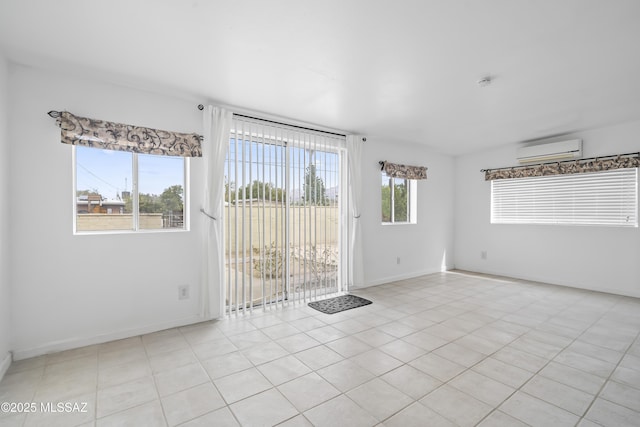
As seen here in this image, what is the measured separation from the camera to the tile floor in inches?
70.3

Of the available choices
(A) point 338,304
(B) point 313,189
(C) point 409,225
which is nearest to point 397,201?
(C) point 409,225

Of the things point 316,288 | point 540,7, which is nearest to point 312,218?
point 316,288

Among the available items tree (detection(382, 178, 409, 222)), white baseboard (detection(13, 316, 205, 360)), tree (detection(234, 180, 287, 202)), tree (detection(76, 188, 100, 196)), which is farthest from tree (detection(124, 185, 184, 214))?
tree (detection(382, 178, 409, 222))

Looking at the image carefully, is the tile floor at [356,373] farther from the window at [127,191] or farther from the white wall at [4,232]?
the window at [127,191]

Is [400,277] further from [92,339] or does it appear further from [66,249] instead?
[66,249]

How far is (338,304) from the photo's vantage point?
394 cm

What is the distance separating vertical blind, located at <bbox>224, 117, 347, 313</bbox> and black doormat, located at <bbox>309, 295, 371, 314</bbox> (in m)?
0.24

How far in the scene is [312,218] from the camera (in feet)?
13.8

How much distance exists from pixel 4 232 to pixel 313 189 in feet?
10.1

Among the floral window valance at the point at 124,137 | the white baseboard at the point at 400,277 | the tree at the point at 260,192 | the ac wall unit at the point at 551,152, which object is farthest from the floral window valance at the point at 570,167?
the floral window valance at the point at 124,137

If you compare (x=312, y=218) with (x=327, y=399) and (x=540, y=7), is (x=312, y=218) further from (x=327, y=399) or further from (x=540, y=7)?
(x=540, y=7)

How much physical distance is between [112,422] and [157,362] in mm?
705

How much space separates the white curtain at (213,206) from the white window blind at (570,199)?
5049 millimetres

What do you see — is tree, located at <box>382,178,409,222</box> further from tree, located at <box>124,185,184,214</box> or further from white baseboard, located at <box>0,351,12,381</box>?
white baseboard, located at <box>0,351,12,381</box>
